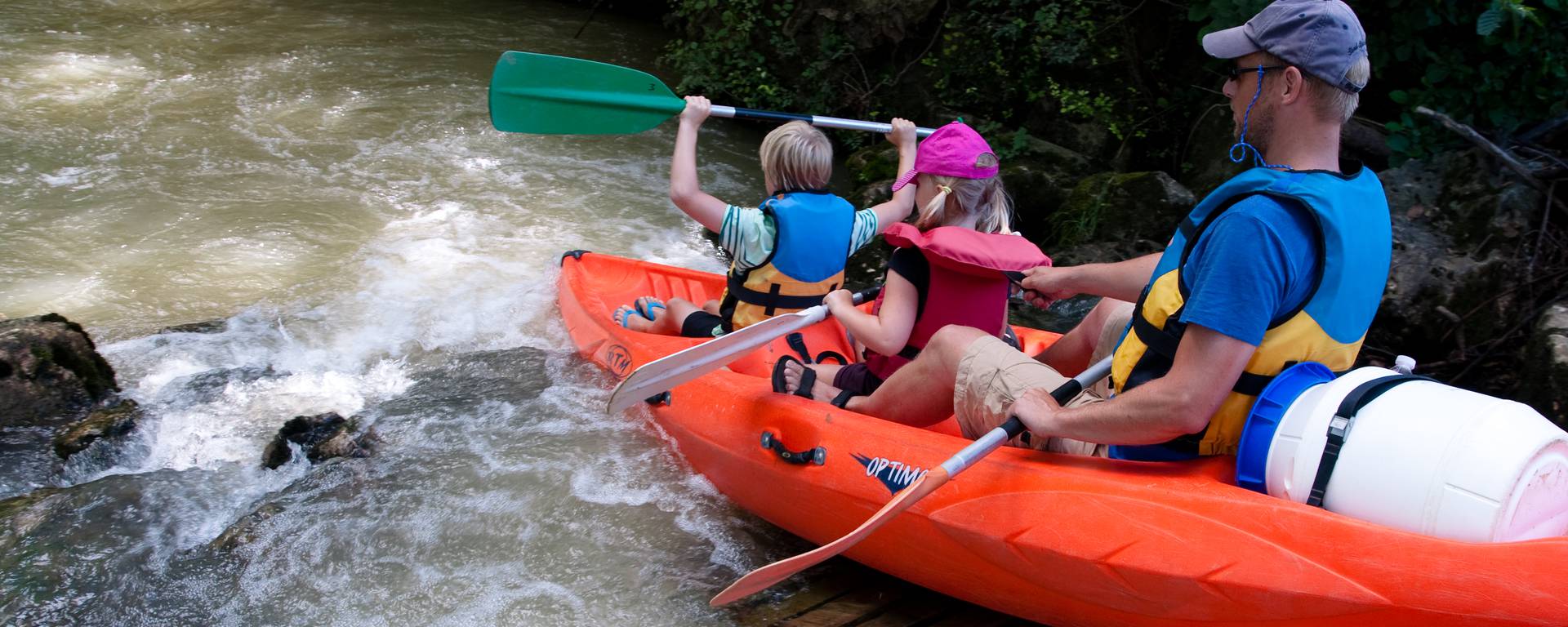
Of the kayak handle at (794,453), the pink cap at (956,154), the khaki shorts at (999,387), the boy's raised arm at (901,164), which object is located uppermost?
the pink cap at (956,154)

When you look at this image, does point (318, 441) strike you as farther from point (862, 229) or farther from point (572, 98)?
→ point (862, 229)

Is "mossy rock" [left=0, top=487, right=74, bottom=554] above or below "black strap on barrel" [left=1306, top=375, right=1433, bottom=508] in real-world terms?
below

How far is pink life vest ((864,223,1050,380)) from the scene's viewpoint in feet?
8.16

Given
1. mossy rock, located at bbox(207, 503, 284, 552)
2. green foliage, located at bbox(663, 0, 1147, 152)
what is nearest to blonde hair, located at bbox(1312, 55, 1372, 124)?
mossy rock, located at bbox(207, 503, 284, 552)

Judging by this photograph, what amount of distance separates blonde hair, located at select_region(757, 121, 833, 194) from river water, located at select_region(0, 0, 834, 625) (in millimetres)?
978

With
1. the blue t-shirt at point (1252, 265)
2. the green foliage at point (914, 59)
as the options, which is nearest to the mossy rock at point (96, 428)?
the blue t-shirt at point (1252, 265)

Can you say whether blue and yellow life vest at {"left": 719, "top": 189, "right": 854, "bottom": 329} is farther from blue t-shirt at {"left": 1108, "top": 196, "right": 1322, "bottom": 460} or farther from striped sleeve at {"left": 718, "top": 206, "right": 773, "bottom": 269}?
blue t-shirt at {"left": 1108, "top": 196, "right": 1322, "bottom": 460}

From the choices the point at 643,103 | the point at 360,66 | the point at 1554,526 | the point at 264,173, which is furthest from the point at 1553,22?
the point at 360,66

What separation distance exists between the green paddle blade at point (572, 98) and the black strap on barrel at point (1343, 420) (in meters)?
2.54

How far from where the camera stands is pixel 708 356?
9.82 feet

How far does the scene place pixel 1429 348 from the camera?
401cm

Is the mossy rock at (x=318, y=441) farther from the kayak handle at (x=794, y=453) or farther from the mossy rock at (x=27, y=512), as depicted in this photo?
the kayak handle at (x=794, y=453)

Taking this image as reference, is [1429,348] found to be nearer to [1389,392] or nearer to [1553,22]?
[1553,22]

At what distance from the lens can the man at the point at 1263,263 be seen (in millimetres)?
1780
